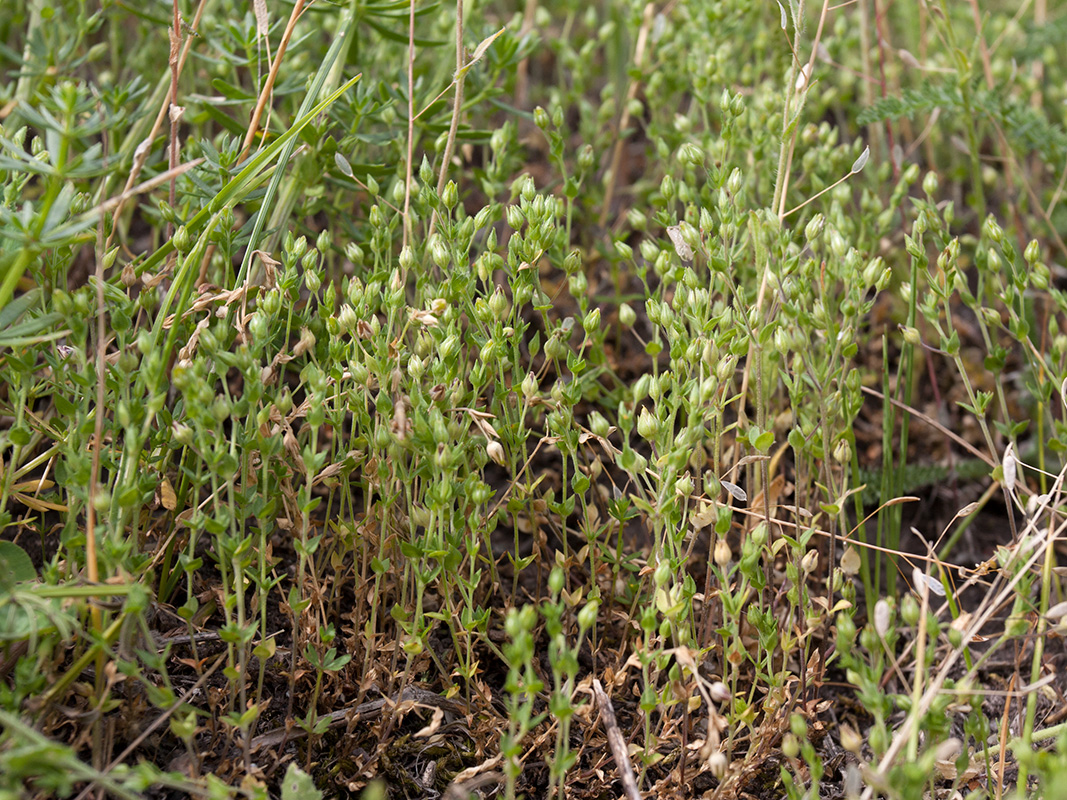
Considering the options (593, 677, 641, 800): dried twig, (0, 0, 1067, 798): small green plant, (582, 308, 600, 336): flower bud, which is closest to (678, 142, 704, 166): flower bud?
(0, 0, 1067, 798): small green plant

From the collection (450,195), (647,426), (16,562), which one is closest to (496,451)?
(647,426)

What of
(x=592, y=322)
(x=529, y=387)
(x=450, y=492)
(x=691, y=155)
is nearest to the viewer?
(x=450, y=492)

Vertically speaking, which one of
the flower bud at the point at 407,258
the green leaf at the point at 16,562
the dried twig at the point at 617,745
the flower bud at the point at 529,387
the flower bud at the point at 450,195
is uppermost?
the flower bud at the point at 450,195

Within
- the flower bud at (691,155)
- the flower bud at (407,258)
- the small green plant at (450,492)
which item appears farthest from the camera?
the flower bud at (691,155)

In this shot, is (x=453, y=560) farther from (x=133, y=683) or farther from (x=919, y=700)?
(x=919, y=700)

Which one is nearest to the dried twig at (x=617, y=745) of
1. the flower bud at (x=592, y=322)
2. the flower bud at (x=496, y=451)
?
the flower bud at (x=496, y=451)

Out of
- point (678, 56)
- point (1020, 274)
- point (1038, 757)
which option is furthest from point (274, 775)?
point (678, 56)

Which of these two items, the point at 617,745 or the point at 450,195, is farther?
the point at 450,195

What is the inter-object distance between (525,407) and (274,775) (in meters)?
0.61

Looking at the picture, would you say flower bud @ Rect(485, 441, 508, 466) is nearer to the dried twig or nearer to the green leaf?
the dried twig

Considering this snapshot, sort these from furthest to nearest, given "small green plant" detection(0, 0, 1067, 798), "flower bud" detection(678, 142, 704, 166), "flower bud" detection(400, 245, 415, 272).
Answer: "flower bud" detection(678, 142, 704, 166) < "flower bud" detection(400, 245, 415, 272) < "small green plant" detection(0, 0, 1067, 798)

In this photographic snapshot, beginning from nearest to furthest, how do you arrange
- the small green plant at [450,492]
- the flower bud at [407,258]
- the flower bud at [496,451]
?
the small green plant at [450,492], the flower bud at [496,451], the flower bud at [407,258]

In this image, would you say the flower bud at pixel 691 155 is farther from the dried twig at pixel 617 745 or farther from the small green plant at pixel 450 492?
the dried twig at pixel 617 745

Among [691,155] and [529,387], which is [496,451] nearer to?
[529,387]
